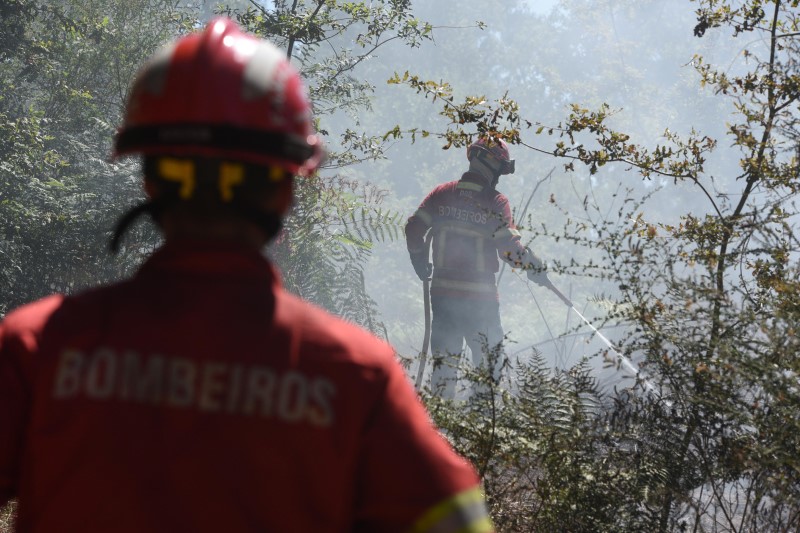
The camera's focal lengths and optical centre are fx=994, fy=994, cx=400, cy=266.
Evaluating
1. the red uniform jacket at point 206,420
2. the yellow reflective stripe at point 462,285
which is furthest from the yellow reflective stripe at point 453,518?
the yellow reflective stripe at point 462,285

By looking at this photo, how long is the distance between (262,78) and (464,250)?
7184 mm

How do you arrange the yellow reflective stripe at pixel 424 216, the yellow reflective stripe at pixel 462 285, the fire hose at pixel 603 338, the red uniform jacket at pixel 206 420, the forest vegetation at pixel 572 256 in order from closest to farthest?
1. the red uniform jacket at pixel 206 420
2. the forest vegetation at pixel 572 256
3. the fire hose at pixel 603 338
4. the yellow reflective stripe at pixel 424 216
5. the yellow reflective stripe at pixel 462 285

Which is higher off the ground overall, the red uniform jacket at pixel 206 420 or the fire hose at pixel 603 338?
the fire hose at pixel 603 338

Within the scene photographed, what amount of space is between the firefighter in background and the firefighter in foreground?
22.7 feet

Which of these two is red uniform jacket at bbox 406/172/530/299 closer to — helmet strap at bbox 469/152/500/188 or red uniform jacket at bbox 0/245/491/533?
helmet strap at bbox 469/152/500/188

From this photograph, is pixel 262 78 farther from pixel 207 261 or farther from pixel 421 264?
pixel 421 264

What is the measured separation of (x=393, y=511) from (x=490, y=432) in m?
2.67

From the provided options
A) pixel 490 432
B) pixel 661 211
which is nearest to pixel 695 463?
pixel 490 432

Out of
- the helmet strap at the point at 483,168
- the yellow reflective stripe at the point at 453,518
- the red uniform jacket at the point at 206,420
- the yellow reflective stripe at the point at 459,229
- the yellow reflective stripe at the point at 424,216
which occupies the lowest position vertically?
the yellow reflective stripe at the point at 453,518

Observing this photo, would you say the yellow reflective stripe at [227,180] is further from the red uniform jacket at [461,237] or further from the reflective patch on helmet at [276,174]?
the red uniform jacket at [461,237]

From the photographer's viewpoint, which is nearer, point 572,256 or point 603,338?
point 603,338

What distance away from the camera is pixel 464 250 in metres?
8.59

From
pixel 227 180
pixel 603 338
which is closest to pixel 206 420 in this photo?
pixel 227 180

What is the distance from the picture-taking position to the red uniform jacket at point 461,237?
27.6ft
